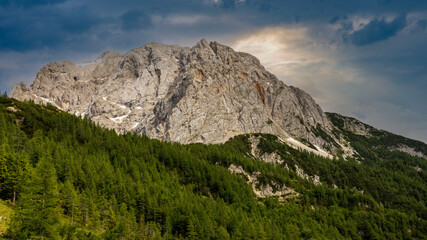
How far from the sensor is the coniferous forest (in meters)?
56.7

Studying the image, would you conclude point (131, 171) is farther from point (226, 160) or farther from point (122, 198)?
point (226, 160)

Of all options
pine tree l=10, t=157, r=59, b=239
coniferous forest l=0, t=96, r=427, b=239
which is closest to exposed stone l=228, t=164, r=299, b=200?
coniferous forest l=0, t=96, r=427, b=239

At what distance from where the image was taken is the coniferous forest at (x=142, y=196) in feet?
186

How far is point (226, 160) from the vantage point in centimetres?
18512

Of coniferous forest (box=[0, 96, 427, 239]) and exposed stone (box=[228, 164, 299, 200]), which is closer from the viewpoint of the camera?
coniferous forest (box=[0, 96, 427, 239])

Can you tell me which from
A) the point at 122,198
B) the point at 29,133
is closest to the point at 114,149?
the point at 29,133

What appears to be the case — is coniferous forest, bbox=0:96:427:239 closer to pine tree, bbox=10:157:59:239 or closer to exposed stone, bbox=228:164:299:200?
pine tree, bbox=10:157:59:239

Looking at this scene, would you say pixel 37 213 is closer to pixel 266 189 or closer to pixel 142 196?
pixel 142 196

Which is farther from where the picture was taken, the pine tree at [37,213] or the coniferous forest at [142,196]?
the coniferous forest at [142,196]

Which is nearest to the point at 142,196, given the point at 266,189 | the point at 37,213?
the point at 37,213

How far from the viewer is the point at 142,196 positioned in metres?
90.4

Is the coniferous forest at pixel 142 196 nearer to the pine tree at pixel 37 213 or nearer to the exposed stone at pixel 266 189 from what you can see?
the pine tree at pixel 37 213

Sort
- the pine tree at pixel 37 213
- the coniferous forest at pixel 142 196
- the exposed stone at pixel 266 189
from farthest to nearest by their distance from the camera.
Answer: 1. the exposed stone at pixel 266 189
2. the coniferous forest at pixel 142 196
3. the pine tree at pixel 37 213

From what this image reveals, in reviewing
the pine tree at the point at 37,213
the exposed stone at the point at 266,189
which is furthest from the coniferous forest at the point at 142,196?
the exposed stone at the point at 266,189
